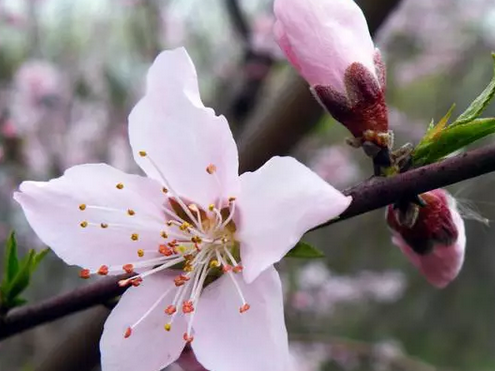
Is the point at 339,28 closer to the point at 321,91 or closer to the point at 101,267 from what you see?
the point at 321,91

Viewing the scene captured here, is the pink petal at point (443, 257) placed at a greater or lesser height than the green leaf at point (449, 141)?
lesser

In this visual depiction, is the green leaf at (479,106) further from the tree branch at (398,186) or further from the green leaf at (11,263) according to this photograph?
the green leaf at (11,263)

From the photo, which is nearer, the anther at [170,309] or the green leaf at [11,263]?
the anther at [170,309]

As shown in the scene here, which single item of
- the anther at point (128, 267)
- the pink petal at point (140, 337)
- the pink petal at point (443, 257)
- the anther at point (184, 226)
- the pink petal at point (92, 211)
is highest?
the pink petal at point (92, 211)

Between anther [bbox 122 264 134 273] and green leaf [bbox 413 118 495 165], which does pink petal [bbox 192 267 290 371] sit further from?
green leaf [bbox 413 118 495 165]

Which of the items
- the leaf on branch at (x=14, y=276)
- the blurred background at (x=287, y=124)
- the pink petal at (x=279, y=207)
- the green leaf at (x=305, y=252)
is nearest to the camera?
the pink petal at (x=279, y=207)

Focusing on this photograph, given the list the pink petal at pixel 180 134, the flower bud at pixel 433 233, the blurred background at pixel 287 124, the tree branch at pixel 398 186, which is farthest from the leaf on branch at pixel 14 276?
the flower bud at pixel 433 233

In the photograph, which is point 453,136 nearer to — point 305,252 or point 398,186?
point 398,186

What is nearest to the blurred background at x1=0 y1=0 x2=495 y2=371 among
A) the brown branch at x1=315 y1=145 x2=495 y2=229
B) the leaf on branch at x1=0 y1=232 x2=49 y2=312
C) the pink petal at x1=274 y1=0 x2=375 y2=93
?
the leaf on branch at x1=0 y1=232 x2=49 y2=312
